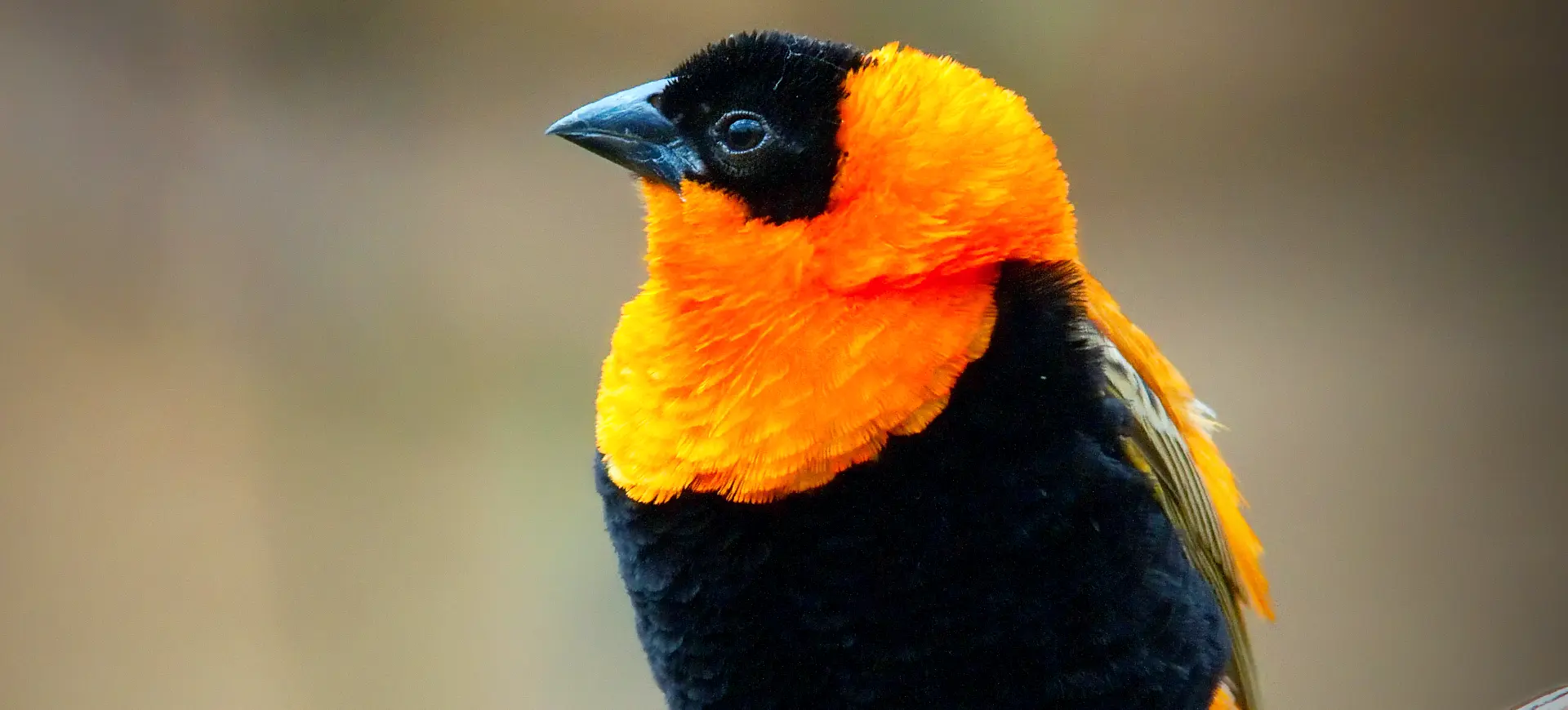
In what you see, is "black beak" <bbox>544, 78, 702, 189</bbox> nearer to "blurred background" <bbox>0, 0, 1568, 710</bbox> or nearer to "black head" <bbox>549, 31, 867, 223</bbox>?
"black head" <bbox>549, 31, 867, 223</bbox>

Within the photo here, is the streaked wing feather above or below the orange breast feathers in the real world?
below

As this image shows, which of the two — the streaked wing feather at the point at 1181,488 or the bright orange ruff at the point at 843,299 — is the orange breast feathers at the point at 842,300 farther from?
the streaked wing feather at the point at 1181,488

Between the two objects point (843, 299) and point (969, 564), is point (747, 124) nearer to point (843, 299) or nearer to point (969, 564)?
point (843, 299)

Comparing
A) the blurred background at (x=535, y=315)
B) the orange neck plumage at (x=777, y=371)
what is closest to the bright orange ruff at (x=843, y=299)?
the orange neck plumage at (x=777, y=371)

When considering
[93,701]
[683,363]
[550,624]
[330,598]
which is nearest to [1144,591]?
[683,363]

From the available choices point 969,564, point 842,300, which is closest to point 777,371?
point 842,300

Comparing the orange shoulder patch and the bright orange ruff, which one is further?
the orange shoulder patch

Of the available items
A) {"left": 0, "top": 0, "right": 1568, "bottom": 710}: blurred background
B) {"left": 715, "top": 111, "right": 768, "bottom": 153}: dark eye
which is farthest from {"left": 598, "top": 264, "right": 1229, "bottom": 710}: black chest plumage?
{"left": 0, "top": 0, "right": 1568, "bottom": 710}: blurred background

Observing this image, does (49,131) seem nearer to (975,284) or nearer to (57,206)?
(57,206)
